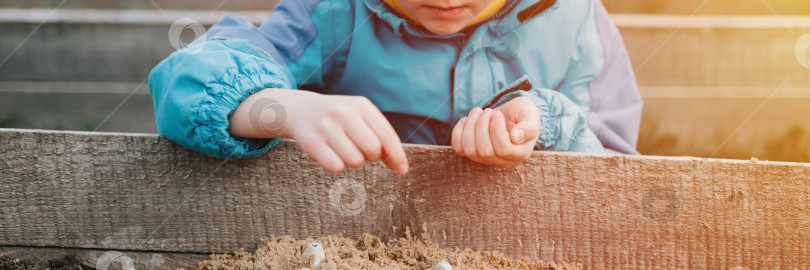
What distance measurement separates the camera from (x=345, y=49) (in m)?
1.39

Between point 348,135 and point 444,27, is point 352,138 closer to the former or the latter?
point 348,135

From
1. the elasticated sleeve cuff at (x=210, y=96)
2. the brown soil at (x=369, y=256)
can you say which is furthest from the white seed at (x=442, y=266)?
the elasticated sleeve cuff at (x=210, y=96)

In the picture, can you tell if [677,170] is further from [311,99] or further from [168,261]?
[168,261]

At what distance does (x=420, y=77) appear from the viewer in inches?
53.6

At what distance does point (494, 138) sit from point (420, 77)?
1.76 feet

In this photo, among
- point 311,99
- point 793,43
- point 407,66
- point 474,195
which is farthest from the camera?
point 793,43

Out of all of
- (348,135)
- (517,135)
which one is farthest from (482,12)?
(348,135)

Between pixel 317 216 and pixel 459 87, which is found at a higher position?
pixel 459 87

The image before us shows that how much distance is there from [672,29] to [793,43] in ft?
2.16

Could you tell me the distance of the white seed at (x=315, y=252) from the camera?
850 millimetres

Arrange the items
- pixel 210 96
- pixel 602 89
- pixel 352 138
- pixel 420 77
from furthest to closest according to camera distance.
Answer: pixel 602 89 < pixel 420 77 < pixel 210 96 < pixel 352 138

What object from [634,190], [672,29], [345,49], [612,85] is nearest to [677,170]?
[634,190]

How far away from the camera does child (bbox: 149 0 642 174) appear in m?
0.90

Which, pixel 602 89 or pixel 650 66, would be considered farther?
pixel 650 66
